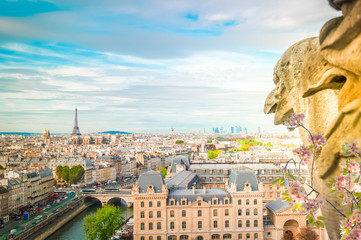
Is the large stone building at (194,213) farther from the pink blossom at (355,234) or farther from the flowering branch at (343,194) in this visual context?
the pink blossom at (355,234)

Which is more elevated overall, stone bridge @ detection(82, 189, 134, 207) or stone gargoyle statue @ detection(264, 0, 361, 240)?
stone gargoyle statue @ detection(264, 0, 361, 240)

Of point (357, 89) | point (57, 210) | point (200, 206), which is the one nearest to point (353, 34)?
point (357, 89)

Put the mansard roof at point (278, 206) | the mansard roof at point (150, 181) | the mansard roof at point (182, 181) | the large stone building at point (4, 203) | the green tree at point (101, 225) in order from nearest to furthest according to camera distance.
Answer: the mansard roof at point (150, 181), the mansard roof at point (278, 206), the green tree at point (101, 225), the mansard roof at point (182, 181), the large stone building at point (4, 203)

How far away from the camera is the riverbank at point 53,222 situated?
3464 cm

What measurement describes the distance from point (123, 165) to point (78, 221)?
35877 millimetres

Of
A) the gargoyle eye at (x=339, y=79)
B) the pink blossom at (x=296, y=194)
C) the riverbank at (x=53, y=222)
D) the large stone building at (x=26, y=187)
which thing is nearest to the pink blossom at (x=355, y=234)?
the pink blossom at (x=296, y=194)

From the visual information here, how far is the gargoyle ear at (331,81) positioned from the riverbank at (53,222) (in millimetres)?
34319

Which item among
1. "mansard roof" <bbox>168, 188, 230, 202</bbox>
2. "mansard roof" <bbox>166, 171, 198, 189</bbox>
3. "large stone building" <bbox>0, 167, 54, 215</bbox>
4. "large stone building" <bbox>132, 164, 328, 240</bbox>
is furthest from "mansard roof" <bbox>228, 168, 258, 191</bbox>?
"large stone building" <bbox>0, 167, 54, 215</bbox>

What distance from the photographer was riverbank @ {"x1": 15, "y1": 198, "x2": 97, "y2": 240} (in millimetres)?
34641

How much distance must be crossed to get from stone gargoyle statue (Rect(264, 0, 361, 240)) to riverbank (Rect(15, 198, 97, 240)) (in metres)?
33.8

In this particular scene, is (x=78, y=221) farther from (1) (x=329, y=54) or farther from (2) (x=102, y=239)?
(1) (x=329, y=54)

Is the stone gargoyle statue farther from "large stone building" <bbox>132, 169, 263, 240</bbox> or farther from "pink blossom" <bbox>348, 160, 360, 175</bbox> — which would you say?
"large stone building" <bbox>132, 169, 263, 240</bbox>

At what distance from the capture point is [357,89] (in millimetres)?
3684

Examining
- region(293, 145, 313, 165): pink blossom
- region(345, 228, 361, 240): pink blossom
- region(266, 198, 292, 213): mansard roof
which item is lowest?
region(266, 198, 292, 213): mansard roof
